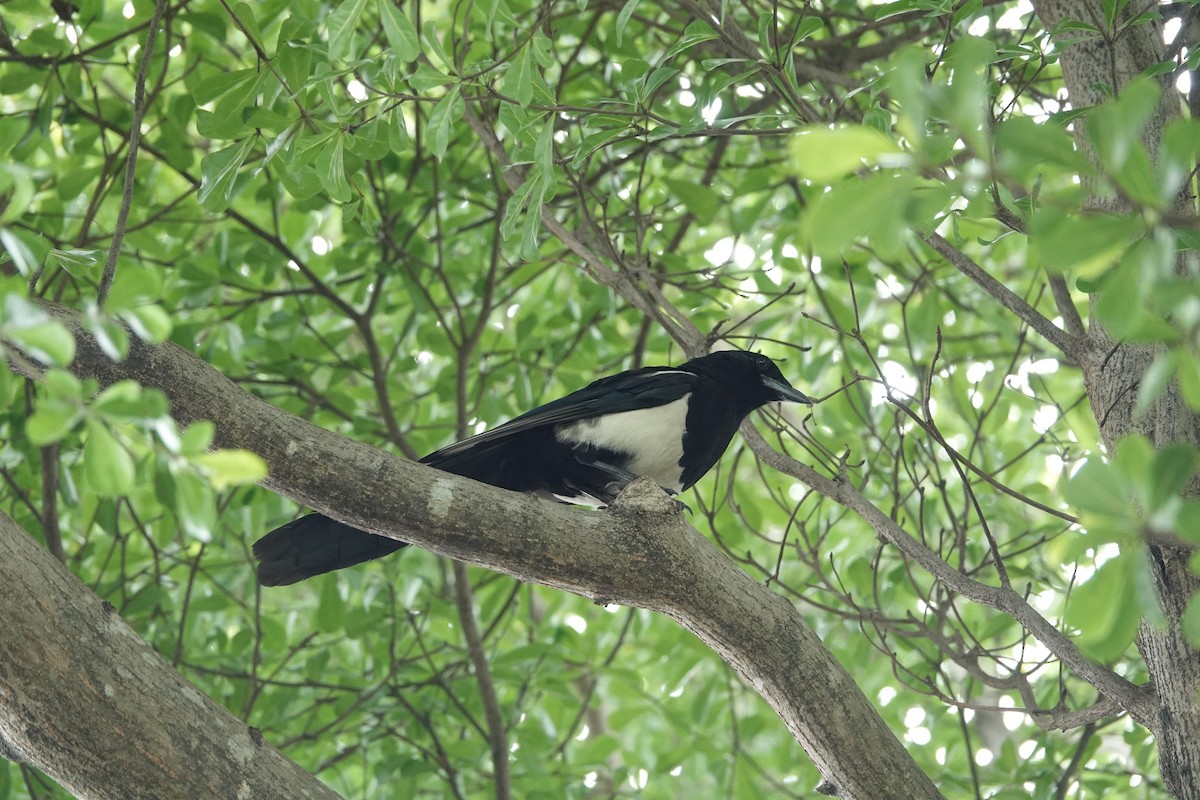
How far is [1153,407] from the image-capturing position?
2.58 meters

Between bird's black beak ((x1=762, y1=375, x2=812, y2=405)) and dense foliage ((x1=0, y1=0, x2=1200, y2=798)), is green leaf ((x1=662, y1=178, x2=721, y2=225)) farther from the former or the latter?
bird's black beak ((x1=762, y1=375, x2=812, y2=405))

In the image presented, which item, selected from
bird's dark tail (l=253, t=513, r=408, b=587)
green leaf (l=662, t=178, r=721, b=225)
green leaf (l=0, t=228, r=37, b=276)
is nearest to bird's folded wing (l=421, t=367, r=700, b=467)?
bird's dark tail (l=253, t=513, r=408, b=587)

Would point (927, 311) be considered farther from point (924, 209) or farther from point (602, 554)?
point (924, 209)

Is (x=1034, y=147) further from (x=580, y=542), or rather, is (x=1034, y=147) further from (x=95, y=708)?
(x=95, y=708)

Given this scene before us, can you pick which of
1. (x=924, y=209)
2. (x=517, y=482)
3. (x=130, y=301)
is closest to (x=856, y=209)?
(x=924, y=209)

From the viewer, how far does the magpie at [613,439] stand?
3.55 m

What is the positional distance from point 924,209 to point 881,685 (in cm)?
442

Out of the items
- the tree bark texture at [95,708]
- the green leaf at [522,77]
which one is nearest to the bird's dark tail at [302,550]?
the tree bark texture at [95,708]

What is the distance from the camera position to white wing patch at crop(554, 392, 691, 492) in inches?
142

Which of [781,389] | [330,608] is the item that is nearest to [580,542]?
[781,389]

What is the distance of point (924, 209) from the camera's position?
119 centimetres

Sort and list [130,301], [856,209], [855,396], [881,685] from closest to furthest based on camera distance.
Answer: [856,209] < [130,301] < [855,396] < [881,685]

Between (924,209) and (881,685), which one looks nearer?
(924,209)

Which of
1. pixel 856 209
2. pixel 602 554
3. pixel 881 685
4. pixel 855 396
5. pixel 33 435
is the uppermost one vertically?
pixel 855 396
